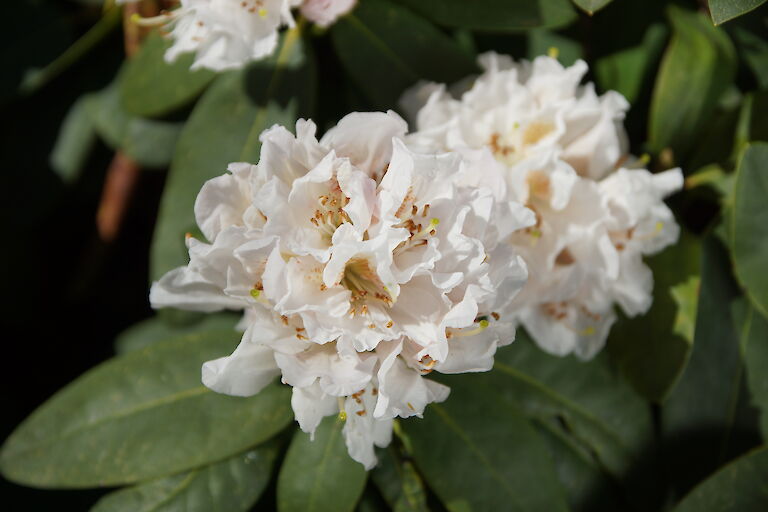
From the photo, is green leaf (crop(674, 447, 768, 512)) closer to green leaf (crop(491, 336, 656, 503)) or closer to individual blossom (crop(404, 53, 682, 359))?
green leaf (crop(491, 336, 656, 503))

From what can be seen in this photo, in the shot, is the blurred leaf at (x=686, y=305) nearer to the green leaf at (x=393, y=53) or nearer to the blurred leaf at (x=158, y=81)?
the green leaf at (x=393, y=53)

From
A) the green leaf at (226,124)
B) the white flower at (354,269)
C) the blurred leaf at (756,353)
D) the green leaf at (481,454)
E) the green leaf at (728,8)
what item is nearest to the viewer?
the white flower at (354,269)

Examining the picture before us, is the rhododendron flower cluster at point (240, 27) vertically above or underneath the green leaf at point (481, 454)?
above

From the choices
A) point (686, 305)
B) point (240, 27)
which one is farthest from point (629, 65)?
point (240, 27)

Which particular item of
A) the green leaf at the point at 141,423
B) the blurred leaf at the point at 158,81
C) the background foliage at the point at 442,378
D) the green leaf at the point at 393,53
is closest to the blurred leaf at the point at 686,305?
the background foliage at the point at 442,378

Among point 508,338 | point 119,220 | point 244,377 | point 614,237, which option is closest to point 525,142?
point 614,237

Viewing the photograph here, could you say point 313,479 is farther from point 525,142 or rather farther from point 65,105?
point 65,105
